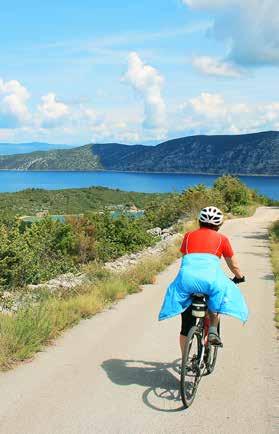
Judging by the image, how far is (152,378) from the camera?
18.9ft

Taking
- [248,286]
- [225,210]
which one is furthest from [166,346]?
[225,210]

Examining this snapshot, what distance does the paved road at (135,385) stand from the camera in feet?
14.9

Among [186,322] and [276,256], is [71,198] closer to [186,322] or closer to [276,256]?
[276,256]

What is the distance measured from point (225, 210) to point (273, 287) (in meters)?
30.4

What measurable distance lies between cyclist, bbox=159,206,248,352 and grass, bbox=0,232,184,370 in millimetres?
2067

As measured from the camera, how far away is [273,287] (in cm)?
1260

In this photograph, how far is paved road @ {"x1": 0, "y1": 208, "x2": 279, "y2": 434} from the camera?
4539mm

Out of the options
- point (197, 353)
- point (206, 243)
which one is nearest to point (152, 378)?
point (197, 353)

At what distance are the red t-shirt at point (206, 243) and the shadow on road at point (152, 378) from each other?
1453 millimetres

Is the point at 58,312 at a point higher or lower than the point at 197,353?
lower

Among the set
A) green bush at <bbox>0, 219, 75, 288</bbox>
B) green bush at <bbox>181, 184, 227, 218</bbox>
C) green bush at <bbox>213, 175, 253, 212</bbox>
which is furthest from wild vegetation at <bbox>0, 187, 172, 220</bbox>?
green bush at <bbox>0, 219, 75, 288</bbox>

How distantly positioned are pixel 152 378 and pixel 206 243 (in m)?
1.69

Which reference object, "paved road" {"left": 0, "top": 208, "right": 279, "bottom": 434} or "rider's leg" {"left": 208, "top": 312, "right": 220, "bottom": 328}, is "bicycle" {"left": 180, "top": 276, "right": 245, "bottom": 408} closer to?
"rider's leg" {"left": 208, "top": 312, "right": 220, "bottom": 328}

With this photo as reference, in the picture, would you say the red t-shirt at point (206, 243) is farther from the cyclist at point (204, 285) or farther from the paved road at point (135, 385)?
the paved road at point (135, 385)
